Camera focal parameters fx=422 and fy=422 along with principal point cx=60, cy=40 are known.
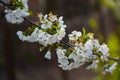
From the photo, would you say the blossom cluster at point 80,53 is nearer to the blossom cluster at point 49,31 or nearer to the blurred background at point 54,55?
the blossom cluster at point 49,31

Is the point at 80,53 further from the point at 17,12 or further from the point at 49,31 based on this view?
the point at 17,12

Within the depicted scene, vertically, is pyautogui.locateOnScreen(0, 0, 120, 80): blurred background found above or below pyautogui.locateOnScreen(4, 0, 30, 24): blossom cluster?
above

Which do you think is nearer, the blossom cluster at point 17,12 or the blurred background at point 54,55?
the blossom cluster at point 17,12

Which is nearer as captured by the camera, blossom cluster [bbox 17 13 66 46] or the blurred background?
blossom cluster [bbox 17 13 66 46]

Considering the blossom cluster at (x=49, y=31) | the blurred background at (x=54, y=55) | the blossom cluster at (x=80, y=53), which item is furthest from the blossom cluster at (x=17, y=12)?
the blurred background at (x=54, y=55)

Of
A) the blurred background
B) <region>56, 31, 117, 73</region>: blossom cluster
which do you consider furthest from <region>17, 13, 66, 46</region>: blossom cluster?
the blurred background

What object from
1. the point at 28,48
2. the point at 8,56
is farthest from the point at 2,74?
the point at 8,56

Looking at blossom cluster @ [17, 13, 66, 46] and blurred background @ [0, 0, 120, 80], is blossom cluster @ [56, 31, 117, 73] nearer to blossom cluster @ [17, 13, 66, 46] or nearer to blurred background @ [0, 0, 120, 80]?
blossom cluster @ [17, 13, 66, 46]
